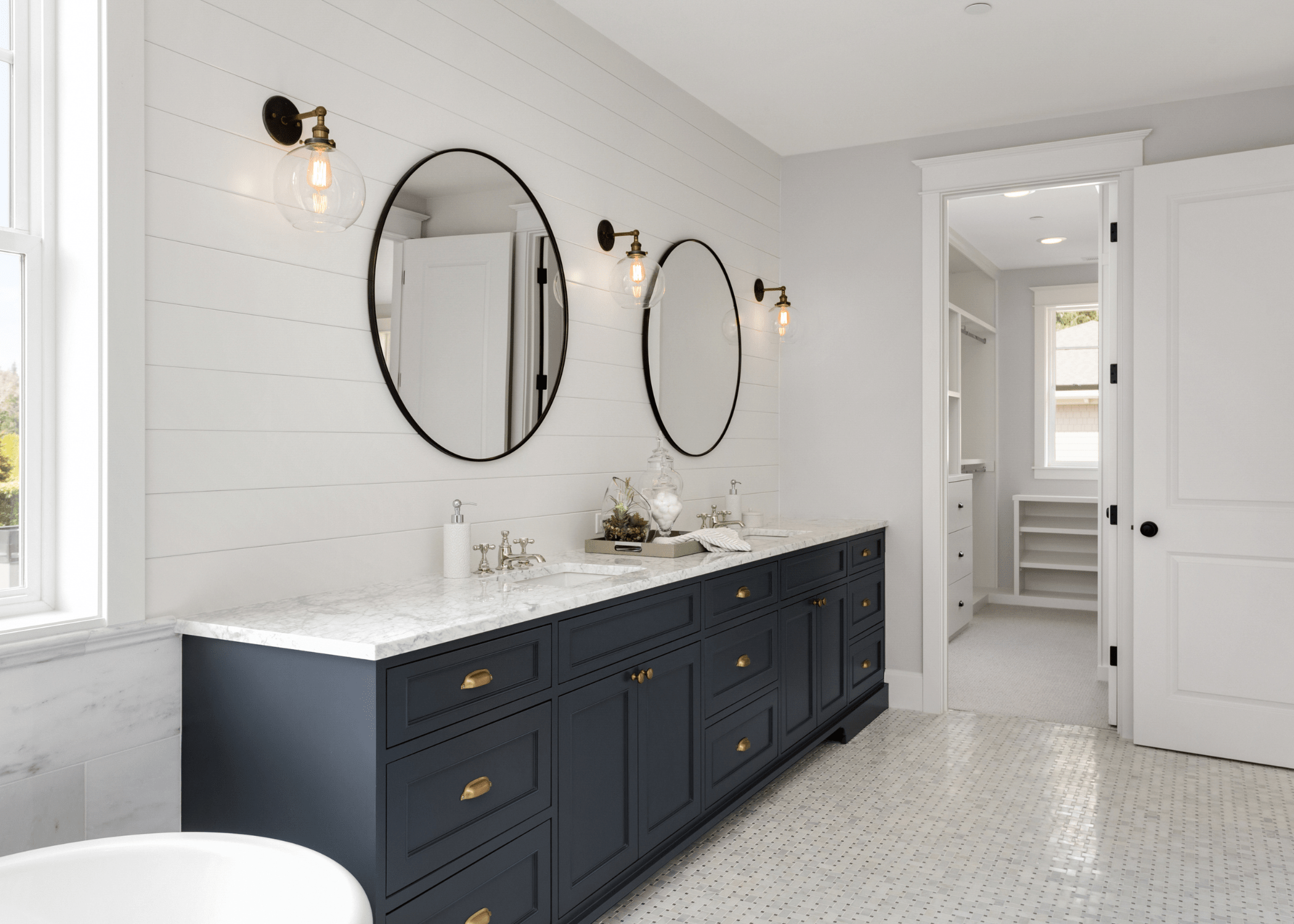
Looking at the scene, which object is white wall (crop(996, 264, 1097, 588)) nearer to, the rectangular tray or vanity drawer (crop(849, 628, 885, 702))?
vanity drawer (crop(849, 628, 885, 702))

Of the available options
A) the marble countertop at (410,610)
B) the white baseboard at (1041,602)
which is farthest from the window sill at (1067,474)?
the marble countertop at (410,610)

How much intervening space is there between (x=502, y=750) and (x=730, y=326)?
2483mm

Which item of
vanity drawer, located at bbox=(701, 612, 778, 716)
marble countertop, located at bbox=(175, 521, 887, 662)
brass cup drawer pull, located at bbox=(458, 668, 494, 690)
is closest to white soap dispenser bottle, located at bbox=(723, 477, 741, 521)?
vanity drawer, located at bbox=(701, 612, 778, 716)

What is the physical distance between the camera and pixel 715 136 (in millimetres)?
3912

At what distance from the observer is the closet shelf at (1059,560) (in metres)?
6.73

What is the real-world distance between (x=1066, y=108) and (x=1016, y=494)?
3858mm

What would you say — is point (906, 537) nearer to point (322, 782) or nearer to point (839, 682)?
point (839, 682)

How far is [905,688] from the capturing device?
424 cm

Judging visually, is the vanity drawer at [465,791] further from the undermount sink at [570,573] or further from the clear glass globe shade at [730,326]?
the clear glass globe shade at [730,326]

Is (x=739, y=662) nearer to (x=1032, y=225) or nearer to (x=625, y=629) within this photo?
(x=625, y=629)

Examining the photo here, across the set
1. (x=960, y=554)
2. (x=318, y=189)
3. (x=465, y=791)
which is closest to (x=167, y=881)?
(x=465, y=791)

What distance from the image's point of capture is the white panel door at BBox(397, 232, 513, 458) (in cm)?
239

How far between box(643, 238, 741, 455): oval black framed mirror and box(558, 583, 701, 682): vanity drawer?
1055 mm

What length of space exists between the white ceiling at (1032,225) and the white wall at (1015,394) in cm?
13
